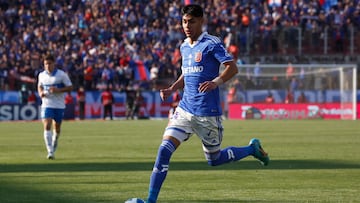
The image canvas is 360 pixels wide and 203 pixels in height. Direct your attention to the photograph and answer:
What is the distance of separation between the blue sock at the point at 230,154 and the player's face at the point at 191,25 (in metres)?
1.71

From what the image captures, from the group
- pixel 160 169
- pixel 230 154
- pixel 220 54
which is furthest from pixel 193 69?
pixel 230 154

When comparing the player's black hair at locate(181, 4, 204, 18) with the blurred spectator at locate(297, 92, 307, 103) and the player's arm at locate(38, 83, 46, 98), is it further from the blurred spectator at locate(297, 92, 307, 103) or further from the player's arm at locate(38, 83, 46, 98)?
the blurred spectator at locate(297, 92, 307, 103)

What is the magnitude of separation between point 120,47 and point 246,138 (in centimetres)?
2326

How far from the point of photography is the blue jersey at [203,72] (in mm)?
11742

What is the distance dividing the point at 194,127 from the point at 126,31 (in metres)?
40.2

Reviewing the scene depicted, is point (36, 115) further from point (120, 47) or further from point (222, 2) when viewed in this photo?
point (222, 2)

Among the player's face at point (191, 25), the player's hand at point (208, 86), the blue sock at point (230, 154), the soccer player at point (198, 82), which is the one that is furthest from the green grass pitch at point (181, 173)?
the player's face at point (191, 25)

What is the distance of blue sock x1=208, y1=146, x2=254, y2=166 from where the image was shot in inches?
494

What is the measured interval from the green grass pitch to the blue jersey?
4.00 feet

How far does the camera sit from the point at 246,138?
2764 centimetres

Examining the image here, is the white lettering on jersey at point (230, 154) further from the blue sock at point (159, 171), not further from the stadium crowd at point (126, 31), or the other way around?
the stadium crowd at point (126, 31)

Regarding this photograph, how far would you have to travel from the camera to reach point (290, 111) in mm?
47438

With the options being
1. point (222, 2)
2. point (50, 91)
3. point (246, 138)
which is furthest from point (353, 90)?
point (50, 91)

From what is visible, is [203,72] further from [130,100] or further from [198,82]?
[130,100]
